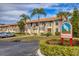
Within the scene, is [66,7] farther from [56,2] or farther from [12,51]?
[12,51]

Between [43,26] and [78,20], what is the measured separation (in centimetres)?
76

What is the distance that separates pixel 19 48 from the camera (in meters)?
5.44

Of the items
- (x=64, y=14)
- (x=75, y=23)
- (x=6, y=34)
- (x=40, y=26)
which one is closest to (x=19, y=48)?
(x=6, y=34)

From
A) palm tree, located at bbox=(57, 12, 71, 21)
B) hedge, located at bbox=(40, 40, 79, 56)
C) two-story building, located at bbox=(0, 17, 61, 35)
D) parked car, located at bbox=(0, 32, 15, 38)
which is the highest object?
palm tree, located at bbox=(57, 12, 71, 21)

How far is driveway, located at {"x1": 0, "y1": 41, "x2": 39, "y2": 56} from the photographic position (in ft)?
17.6

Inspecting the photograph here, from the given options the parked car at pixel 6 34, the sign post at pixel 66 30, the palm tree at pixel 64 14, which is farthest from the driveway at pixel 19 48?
the palm tree at pixel 64 14

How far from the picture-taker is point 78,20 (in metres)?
5.32

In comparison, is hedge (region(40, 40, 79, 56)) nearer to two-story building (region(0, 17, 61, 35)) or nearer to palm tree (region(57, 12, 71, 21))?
two-story building (region(0, 17, 61, 35))

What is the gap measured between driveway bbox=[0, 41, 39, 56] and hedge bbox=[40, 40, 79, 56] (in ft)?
0.69

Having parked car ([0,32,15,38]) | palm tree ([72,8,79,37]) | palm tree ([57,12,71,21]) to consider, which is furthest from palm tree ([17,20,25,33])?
palm tree ([72,8,79,37])

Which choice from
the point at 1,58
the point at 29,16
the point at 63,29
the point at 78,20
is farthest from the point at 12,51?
the point at 78,20

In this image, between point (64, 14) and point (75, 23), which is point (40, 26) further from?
point (75, 23)

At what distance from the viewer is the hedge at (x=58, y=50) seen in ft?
17.1

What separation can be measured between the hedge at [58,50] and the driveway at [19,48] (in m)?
0.21
